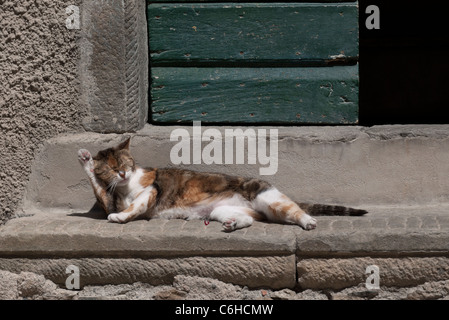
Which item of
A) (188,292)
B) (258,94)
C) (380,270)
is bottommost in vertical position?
(188,292)

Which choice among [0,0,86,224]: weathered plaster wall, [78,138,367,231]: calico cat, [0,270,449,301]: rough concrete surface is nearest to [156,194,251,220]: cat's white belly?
[78,138,367,231]: calico cat

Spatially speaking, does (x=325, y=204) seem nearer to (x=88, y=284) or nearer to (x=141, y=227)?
(x=141, y=227)

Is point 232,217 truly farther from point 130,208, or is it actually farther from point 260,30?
point 260,30

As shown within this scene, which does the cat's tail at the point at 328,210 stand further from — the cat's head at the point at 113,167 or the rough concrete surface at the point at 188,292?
the cat's head at the point at 113,167

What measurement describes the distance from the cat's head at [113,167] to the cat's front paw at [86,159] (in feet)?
0.08

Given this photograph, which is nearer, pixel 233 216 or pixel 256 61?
pixel 233 216

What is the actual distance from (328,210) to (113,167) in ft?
4.00

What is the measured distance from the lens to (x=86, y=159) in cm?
358

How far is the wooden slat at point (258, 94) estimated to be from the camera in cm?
383

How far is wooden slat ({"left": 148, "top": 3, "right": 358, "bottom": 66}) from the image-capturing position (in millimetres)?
3793

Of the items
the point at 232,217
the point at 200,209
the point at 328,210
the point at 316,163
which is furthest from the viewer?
the point at 316,163

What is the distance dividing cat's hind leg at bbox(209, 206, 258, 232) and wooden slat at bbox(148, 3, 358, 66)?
0.91 m

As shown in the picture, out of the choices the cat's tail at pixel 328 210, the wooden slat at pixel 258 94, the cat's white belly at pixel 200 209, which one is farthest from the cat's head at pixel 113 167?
the cat's tail at pixel 328 210

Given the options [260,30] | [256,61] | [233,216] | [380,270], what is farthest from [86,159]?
[380,270]
